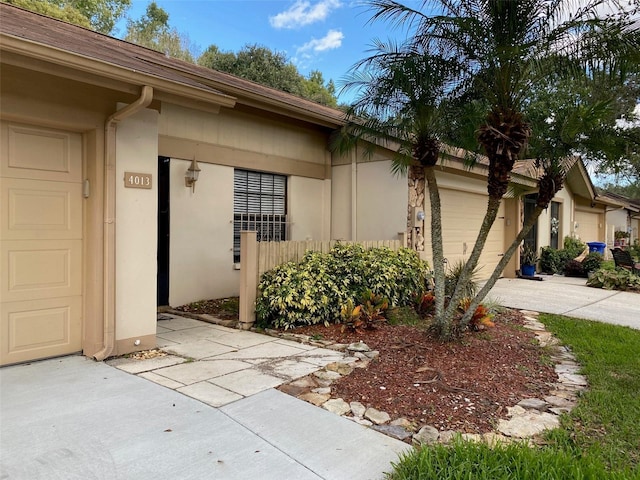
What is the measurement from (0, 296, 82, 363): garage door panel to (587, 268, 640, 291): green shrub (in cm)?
1183

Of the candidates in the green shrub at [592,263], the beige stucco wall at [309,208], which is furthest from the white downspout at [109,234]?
the green shrub at [592,263]

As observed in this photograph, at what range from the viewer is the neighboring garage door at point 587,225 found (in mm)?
18766

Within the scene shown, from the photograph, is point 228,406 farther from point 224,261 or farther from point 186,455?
point 224,261

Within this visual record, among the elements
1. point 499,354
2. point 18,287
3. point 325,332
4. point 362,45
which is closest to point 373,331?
point 325,332

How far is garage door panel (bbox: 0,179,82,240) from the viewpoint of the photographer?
169 inches

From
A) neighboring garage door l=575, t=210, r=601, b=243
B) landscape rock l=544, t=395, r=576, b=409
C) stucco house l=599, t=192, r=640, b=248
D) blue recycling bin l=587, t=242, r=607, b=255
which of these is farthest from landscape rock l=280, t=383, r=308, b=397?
stucco house l=599, t=192, r=640, b=248

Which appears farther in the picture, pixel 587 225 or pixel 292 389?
pixel 587 225

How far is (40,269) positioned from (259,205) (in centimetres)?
491

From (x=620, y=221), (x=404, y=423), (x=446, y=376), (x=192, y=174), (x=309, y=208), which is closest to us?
(x=404, y=423)

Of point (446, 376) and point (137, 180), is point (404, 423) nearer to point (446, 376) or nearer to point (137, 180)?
point (446, 376)

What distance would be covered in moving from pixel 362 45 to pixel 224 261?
15.5ft

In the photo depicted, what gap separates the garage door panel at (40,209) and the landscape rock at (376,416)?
11.9ft

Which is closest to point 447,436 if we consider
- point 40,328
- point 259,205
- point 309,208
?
point 40,328

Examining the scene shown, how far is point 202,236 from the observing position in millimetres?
8023
